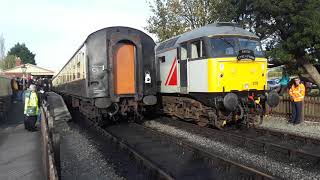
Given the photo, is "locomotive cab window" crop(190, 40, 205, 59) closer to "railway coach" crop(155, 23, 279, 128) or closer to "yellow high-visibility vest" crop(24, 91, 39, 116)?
"railway coach" crop(155, 23, 279, 128)

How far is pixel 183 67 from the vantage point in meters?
12.9

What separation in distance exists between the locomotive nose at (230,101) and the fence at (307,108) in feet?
13.3

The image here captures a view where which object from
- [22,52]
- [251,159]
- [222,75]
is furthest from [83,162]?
[22,52]

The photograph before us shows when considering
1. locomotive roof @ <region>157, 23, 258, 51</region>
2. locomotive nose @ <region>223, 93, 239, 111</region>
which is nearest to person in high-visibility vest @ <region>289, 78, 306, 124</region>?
locomotive roof @ <region>157, 23, 258, 51</region>

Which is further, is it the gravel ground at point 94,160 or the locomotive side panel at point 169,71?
the locomotive side panel at point 169,71

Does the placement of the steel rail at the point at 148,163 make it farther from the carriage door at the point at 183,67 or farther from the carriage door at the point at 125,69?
the carriage door at the point at 183,67

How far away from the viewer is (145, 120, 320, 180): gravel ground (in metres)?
6.93

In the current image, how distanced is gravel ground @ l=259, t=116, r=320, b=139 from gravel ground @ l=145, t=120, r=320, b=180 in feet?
9.35

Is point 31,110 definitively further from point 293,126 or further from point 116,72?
point 293,126

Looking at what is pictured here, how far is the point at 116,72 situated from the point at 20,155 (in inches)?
203

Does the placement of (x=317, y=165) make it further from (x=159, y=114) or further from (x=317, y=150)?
(x=159, y=114)

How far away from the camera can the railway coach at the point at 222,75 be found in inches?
445

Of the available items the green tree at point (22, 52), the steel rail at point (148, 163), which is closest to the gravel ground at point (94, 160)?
the steel rail at point (148, 163)

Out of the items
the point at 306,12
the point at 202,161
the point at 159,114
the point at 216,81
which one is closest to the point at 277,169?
the point at 202,161
